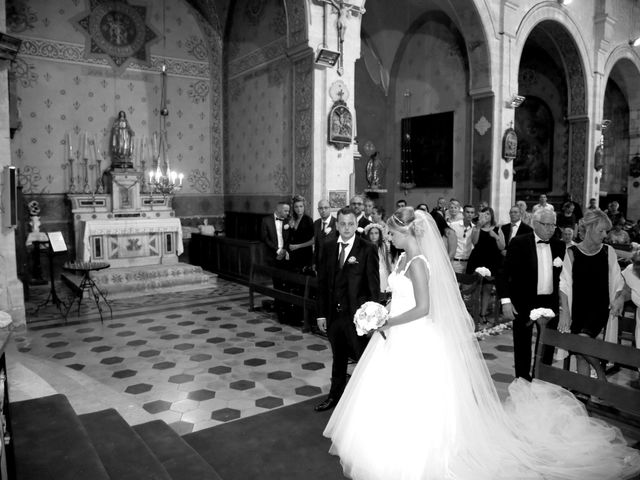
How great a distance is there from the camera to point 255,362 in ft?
18.7

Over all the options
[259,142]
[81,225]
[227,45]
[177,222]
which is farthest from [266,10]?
[81,225]

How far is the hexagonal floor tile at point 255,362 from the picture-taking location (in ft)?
18.5

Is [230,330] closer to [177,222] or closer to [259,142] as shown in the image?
[177,222]

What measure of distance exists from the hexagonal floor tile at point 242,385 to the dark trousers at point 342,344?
994 mm

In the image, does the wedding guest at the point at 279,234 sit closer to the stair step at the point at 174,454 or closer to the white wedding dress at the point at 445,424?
the stair step at the point at 174,454

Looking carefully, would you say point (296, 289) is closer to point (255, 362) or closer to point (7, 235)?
point (255, 362)

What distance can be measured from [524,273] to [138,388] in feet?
12.1

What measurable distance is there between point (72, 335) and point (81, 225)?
3960 mm

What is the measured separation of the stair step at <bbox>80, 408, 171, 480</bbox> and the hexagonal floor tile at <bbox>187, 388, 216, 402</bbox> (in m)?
1.03

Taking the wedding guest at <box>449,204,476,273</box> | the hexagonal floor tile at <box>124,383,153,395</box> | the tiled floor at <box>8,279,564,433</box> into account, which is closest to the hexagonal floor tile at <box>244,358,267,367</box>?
the tiled floor at <box>8,279,564,433</box>

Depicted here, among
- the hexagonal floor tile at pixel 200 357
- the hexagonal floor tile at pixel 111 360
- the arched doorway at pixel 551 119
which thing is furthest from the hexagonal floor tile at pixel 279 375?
the arched doorway at pixel 551 119

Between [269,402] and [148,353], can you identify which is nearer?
[269,402]

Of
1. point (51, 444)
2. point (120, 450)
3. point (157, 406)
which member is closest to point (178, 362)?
point (157, 406)

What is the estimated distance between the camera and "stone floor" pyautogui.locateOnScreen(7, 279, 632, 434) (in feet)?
14.4
